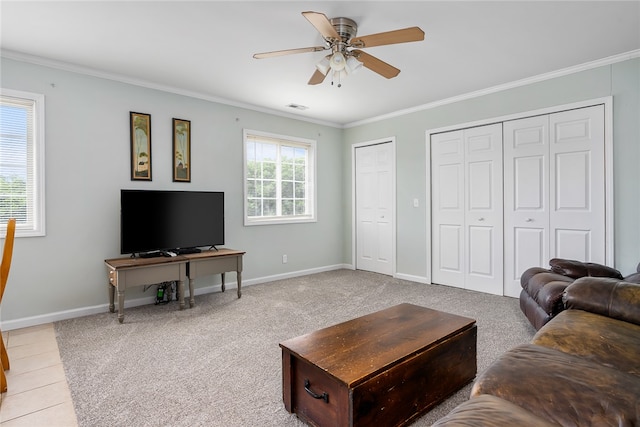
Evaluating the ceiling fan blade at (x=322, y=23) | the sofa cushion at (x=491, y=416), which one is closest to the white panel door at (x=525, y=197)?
the ceiling fan blade at (x=322, y=23)

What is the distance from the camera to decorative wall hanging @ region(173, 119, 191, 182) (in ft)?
13.0

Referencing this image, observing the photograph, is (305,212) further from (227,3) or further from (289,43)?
(227,3)

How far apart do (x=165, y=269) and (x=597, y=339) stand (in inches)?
132

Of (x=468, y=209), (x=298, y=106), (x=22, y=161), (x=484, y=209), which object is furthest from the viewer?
(x=298, y=106)

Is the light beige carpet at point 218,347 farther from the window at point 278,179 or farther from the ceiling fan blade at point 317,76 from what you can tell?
the ceiling fan blade at point 317,76

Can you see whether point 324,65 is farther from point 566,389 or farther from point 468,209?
point 468,209

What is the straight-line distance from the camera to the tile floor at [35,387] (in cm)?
175

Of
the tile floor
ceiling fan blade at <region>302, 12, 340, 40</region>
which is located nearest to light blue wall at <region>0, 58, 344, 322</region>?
the tile floor

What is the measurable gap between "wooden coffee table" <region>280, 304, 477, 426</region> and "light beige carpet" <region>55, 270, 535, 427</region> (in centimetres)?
14

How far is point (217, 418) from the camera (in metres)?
1.73

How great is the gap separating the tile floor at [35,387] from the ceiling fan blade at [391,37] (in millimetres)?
2825

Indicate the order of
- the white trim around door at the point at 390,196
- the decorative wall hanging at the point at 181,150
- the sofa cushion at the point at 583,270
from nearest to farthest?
the sofa cushion at the point at 583,270 < the decorative wall hanging at the point at 181,150 < the white trim around door at the point at 390,196

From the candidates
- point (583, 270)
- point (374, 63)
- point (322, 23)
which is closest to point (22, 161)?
point (322, 23)

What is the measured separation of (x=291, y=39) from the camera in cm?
280
